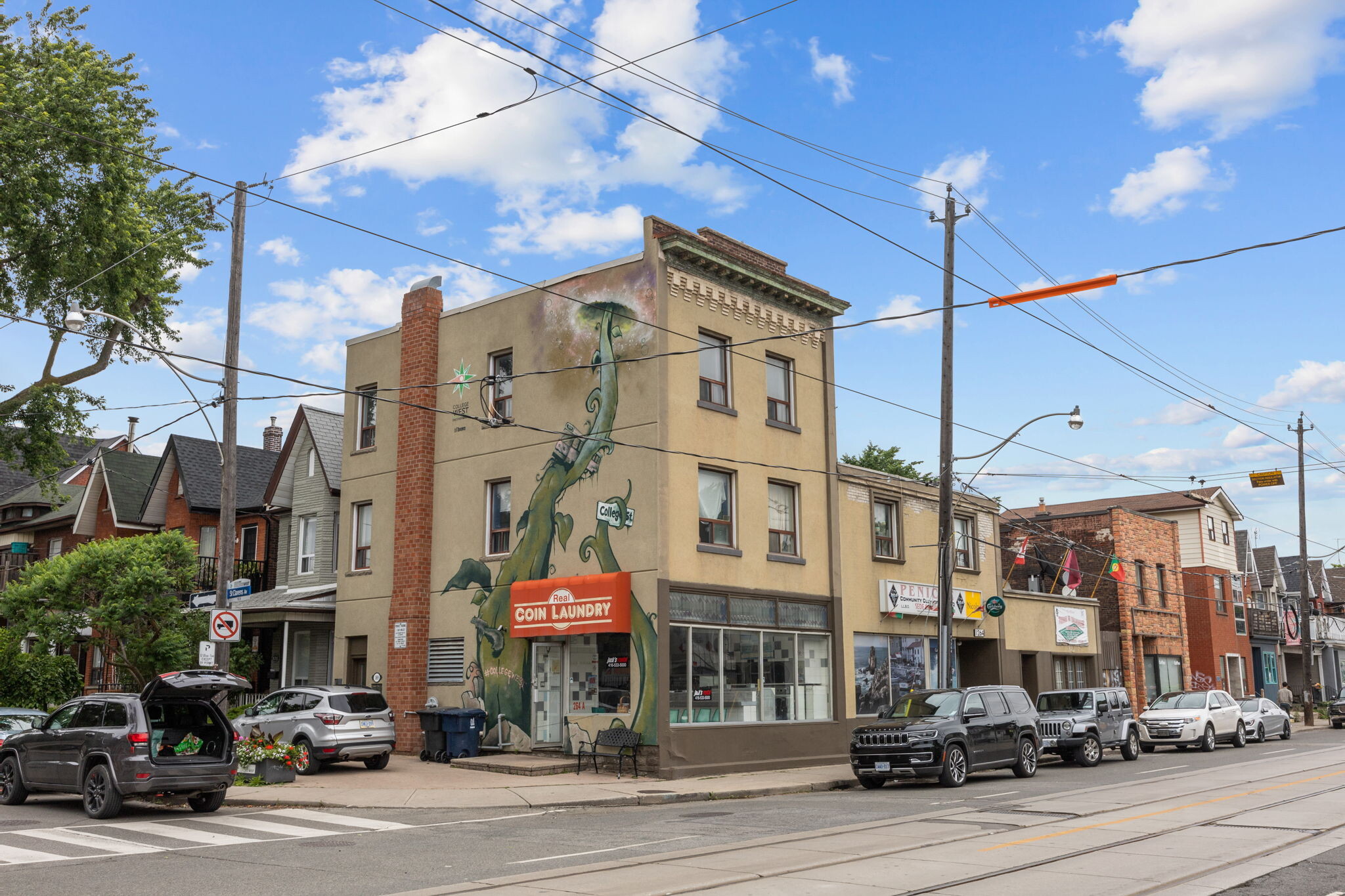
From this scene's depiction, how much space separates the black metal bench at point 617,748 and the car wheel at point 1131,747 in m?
12.7

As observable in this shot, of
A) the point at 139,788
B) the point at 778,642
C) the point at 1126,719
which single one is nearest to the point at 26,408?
the point at 139,788

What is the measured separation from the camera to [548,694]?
23.3m

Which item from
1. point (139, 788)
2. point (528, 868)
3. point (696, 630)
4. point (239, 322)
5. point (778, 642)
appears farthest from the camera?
point (778, 642)

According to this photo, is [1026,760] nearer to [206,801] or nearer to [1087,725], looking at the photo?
[1087,725]

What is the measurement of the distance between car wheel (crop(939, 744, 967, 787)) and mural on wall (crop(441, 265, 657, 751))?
6493mm

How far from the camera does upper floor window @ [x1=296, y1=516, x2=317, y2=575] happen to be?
100 feet

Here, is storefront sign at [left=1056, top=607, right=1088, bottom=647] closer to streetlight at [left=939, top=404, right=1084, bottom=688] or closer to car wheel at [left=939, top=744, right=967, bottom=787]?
streetlight at [left=939, top=404, right=1084, bottom=688]

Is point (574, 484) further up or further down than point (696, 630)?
further up

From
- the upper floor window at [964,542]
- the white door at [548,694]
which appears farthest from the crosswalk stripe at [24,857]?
the upper floor window at [964,542]

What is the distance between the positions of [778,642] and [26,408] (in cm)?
1874

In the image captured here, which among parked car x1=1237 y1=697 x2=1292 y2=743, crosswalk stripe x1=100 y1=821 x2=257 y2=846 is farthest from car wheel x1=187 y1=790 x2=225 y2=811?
parked car x1=1237 y1=697 x2=1292 y2=743

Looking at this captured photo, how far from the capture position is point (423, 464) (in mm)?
26219

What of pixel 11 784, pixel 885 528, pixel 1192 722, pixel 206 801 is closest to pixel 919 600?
pixel 885 528

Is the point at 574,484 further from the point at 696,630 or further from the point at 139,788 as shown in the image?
the point at 139,788
